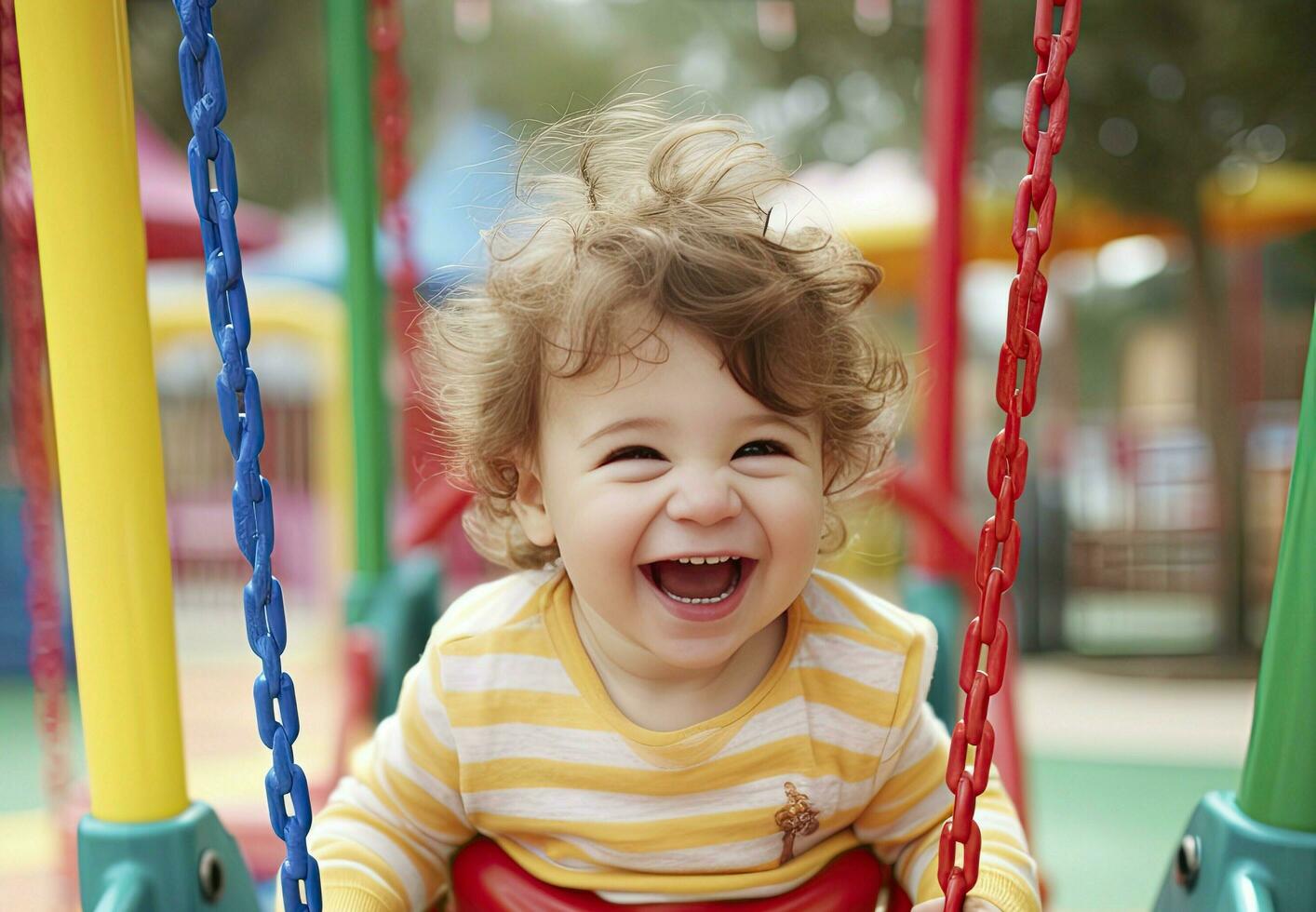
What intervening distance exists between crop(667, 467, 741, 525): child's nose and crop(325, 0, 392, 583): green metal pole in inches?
37.2

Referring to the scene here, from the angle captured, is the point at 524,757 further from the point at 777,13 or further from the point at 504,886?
the point at 777,13

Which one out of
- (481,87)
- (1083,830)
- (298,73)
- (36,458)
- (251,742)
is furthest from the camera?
(481,87)

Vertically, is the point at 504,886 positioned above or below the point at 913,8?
below

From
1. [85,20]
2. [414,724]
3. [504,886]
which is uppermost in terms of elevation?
[85,20]

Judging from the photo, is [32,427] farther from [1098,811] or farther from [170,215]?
[170,215]

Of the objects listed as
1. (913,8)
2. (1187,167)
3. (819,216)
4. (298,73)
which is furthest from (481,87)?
(819,216)

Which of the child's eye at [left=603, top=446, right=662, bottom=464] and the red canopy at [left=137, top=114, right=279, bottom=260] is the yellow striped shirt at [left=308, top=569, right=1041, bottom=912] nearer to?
the child's eye at [left=603, top=446, right=662, bottom=464]

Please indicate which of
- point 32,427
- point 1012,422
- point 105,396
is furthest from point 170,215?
point 1012,422

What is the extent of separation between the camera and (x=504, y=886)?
2.81 ft

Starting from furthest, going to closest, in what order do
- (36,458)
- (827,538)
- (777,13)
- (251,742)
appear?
(251,742) < (777,13) < (36,458) < (827,538)

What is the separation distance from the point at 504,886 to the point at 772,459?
35 centimetres

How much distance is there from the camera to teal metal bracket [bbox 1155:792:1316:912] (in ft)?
2.41

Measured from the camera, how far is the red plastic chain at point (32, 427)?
4.25ft


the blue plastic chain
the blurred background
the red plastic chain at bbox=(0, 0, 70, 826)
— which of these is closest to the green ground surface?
the blurred background
